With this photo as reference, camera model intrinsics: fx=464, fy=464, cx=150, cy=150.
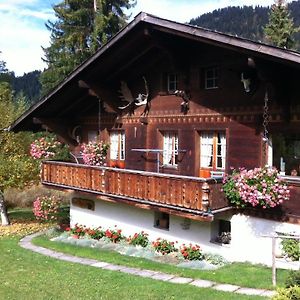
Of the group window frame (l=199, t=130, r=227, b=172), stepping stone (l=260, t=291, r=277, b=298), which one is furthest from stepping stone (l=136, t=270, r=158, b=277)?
window frame (l=199, t=130, r=227, b=172)

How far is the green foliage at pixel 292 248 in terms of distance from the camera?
36.8 feet

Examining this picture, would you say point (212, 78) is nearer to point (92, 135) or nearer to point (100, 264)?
point (100, 264)

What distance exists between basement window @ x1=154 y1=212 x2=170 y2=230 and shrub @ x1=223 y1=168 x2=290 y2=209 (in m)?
3.85

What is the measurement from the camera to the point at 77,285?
1140cm

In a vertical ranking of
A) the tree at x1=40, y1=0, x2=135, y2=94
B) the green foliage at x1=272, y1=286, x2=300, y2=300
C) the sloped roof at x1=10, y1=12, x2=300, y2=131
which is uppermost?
the tree at x1=40, y1=0, x2=135, y2=94

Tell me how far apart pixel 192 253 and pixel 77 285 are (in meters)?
3.67

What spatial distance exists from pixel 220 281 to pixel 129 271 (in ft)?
8.84

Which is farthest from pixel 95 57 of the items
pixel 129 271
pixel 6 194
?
pixel 6 194

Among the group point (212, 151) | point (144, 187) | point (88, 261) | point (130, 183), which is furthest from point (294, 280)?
point (88, 261)

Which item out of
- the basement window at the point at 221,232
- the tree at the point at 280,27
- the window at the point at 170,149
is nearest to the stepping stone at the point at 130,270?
the basement window at the point at 221,232

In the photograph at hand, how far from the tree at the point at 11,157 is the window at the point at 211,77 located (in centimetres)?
923

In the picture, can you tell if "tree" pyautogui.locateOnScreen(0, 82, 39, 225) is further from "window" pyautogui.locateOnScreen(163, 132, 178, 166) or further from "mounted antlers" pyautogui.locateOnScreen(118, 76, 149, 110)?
"window" pyautogui.locateOnScreen(163, 132, 178, 166)

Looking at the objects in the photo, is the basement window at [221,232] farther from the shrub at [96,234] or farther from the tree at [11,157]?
the tree at [11,157]

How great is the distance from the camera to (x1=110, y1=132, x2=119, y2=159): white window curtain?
60.2ft
